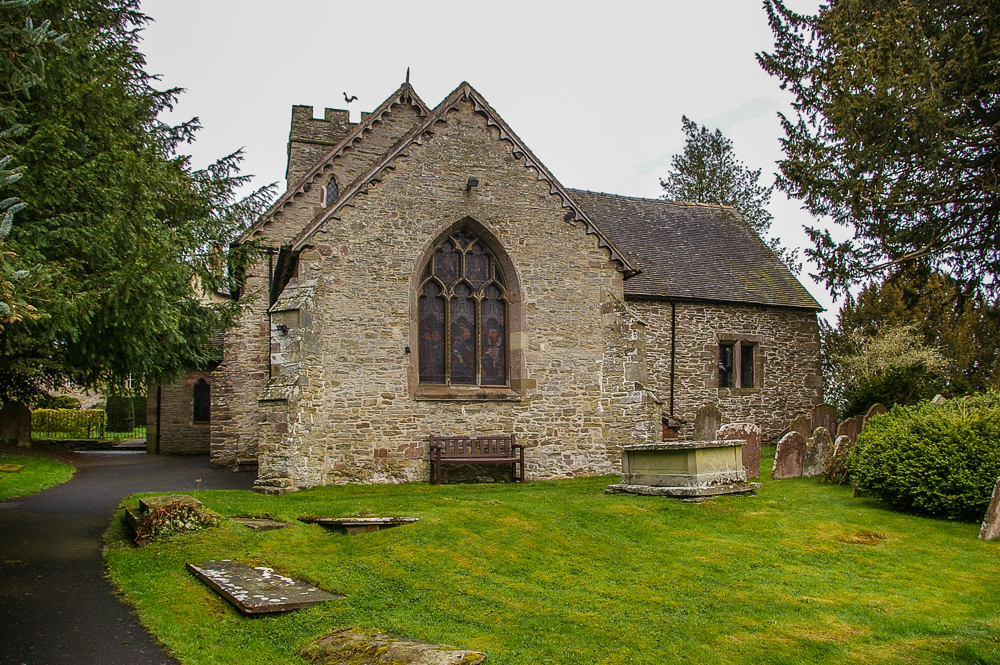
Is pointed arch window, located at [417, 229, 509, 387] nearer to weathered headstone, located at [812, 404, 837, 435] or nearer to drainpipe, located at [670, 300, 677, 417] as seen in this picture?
weathered headstone, located at [812, 404, 837, 435]

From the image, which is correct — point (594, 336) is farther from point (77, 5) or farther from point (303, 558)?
point (77, 5)

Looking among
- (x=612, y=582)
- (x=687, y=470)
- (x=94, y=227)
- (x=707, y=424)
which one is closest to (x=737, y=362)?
(x=707, y=424)

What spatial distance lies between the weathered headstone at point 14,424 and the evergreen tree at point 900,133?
24.1 m

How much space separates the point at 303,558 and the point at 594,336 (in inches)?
401

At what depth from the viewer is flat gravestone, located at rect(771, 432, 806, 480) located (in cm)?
1551

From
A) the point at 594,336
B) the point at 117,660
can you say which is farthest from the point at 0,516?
the point at 594,336

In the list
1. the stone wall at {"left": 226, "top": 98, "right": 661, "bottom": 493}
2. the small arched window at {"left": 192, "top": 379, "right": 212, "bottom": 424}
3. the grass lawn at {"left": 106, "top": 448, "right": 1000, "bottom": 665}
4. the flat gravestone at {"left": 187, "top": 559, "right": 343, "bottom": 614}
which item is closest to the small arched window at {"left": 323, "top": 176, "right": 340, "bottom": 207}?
the stone wall at {"left": 226, "top": 98, "right": 661, "bottom": 493}

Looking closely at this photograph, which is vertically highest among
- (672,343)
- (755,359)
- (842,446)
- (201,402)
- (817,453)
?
(672,343)

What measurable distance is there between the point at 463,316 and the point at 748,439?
681cm

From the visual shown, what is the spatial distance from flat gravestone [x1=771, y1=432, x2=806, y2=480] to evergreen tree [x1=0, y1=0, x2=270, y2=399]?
11.7 m

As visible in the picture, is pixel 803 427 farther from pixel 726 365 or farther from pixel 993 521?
pixel 726 365

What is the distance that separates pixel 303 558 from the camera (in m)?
9.30

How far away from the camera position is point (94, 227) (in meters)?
8.61

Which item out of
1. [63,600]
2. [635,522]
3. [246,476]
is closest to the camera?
[63,600]
